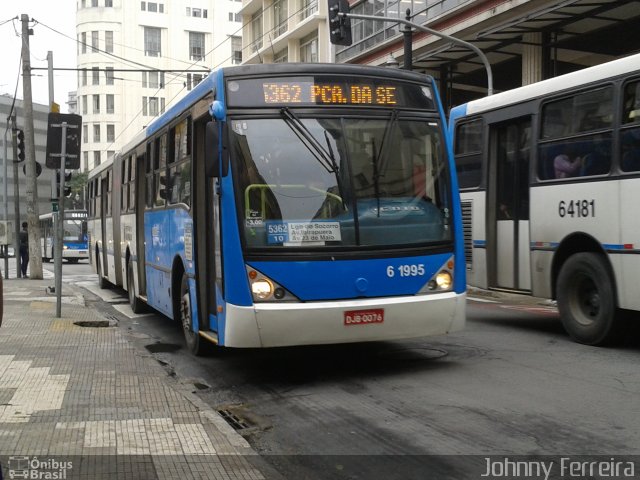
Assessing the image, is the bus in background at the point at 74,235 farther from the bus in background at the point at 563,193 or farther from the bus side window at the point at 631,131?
the bus side window at the point at 631,131

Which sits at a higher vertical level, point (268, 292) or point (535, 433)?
point (268, 292)

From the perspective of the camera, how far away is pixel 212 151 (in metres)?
7.10

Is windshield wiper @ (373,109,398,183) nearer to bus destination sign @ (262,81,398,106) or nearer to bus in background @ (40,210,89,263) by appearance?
bus destination sign @ (262,81,398,106)

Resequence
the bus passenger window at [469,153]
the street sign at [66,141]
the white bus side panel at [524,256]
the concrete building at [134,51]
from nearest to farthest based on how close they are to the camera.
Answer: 1. the white bus side panel at [524,256]
2. the bus passenger window at [469,153]
3. the street sign at [66,141]
4. the concrete building at [134,51]

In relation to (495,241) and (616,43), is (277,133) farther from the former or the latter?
(616,43)

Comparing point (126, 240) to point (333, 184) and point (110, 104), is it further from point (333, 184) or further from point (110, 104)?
point (110, 104)

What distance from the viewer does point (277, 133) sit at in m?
7.20

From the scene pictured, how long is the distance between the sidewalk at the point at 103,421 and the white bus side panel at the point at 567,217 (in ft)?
15.6

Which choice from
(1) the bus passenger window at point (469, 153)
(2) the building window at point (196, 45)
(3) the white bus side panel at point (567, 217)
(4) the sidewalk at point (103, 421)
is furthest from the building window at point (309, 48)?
(2) the building window at point (196, 45)

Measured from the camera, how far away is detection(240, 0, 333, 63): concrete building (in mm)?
37000

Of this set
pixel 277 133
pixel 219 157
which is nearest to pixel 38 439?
pixel 219 157

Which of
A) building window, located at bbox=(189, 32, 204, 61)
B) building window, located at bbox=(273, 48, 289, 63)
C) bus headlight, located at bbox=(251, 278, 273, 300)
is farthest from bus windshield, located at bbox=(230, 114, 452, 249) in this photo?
building window, located at bbox=(189, 32, 204, 61)

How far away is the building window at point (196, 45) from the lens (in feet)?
269

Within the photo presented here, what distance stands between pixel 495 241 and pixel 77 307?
8475mm
